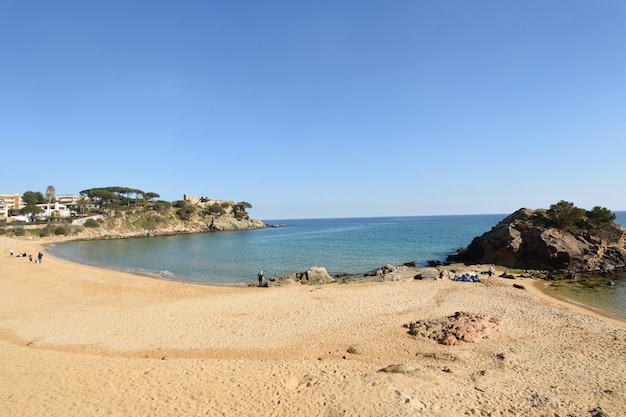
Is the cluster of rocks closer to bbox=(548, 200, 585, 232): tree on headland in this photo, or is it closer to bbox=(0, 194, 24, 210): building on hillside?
bbox=(548, 200, 585, 232): tree on headland

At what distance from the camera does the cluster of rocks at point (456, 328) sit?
1440 cm

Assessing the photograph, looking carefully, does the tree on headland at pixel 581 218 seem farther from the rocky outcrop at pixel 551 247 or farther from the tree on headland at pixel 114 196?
the tree on headland at pixel 114 196

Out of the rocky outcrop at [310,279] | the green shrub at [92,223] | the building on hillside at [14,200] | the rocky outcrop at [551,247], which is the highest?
the building on hillside at [14,200]

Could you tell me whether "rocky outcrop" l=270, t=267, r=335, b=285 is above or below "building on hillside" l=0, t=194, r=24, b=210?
below

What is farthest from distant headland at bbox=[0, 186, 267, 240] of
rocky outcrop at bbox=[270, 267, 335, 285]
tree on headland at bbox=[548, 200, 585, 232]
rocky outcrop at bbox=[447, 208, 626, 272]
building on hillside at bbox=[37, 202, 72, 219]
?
tree on headland at bbox=[548, 200, 585, 232]

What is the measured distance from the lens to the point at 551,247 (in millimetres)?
34875

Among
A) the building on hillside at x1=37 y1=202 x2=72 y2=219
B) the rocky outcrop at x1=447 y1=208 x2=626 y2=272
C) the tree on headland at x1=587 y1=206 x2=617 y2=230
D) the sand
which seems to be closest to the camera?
the sand

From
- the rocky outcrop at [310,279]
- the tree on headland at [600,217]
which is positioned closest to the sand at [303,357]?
the rocky outcrop at [310,279]

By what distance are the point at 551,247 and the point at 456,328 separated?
27.5 m

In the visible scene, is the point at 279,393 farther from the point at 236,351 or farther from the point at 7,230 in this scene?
the point at 7,230

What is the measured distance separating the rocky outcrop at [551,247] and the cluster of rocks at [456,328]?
78.5ft

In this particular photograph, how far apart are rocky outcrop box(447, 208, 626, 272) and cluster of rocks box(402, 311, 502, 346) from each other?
23928mm

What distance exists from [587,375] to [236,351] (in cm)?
1321

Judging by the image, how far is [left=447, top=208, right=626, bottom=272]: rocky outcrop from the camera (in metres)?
34.8
